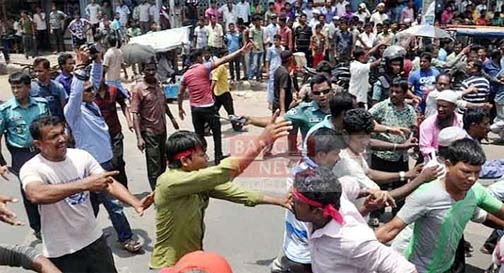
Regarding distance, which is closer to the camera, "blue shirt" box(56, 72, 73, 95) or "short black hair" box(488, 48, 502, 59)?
"blue shirt" box(56, 72, 73, 95)

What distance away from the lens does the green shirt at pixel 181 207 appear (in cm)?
315

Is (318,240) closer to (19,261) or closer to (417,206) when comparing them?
(417,206)

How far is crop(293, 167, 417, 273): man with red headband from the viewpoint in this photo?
246 centimetres

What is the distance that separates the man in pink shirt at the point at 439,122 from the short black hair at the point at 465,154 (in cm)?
197

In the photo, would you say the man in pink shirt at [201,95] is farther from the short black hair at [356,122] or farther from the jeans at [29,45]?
Result: the jeans at [29,45]

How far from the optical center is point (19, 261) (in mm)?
2857

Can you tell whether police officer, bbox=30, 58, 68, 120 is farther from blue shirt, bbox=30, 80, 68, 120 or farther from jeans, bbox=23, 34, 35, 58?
jeans, bbox=23, 34, 35, 58

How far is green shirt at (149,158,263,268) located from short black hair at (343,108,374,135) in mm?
875

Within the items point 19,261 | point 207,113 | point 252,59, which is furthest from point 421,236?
point 252,59

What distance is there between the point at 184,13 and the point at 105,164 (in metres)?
12.0

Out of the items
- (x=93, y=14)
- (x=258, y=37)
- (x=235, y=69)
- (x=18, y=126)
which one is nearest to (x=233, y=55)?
(x=18, y=126)

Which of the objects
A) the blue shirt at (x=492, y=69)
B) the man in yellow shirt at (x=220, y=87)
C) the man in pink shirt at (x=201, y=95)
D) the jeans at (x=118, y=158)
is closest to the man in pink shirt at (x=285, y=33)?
the man in yellow shirt at (x=220, y=87)

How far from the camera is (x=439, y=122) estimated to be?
4984 mm

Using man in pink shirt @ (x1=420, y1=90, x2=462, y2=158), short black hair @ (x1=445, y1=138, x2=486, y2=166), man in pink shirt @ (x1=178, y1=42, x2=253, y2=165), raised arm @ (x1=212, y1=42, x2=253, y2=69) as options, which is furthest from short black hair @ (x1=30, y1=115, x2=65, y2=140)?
man in pink shirt @ (x1=178, y1=42, x2=253, y2=165)
